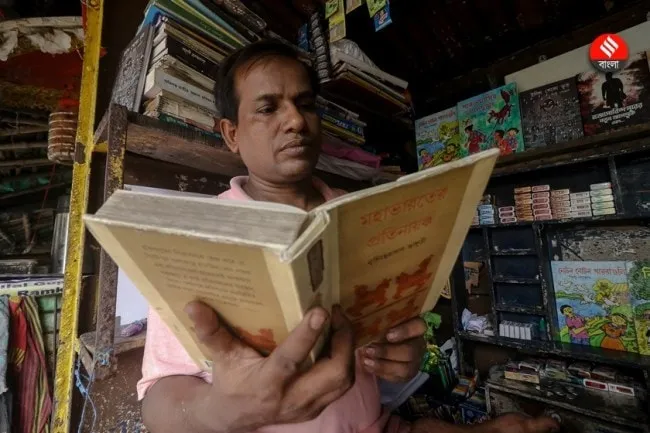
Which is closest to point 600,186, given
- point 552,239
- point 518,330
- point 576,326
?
point 552,239

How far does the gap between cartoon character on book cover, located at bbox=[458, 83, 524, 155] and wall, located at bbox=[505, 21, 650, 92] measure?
0.11 m

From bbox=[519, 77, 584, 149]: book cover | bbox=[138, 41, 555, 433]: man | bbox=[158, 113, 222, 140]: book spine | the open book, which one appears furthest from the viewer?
bbox=[519, 77, 584, 149]: book cover

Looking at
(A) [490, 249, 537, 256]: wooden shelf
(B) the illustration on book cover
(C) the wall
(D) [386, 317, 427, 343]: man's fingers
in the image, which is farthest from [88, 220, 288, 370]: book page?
(C) the wall

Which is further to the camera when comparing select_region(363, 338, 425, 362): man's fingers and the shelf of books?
the shelf of books

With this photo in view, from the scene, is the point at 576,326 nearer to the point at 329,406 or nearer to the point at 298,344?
the point at 329,406

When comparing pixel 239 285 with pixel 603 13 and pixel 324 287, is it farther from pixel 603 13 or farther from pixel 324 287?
pixel 603 13

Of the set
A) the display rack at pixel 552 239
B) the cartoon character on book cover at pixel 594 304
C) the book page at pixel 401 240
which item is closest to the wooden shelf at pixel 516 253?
the display rack at pixel 552 239

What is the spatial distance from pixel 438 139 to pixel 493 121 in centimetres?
36

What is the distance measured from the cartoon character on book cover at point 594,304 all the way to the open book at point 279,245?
1.70 metres

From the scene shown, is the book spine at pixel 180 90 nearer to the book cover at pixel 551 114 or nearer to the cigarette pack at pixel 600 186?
the book cover at pixel 551 114

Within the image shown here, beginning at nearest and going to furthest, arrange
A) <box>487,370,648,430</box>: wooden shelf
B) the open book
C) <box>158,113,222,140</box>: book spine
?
the open book < <box>158,113,222,140</box>: book spine < <box>487,370,648,430</box>: wooden shelf

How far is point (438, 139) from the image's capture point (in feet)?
7.14

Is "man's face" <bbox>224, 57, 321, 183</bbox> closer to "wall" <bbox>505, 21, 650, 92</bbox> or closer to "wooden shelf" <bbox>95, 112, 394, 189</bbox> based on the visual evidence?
"wooden shelf" <bbox>95, 112, 394, 189</bbox>

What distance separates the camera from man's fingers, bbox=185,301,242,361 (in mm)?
344
